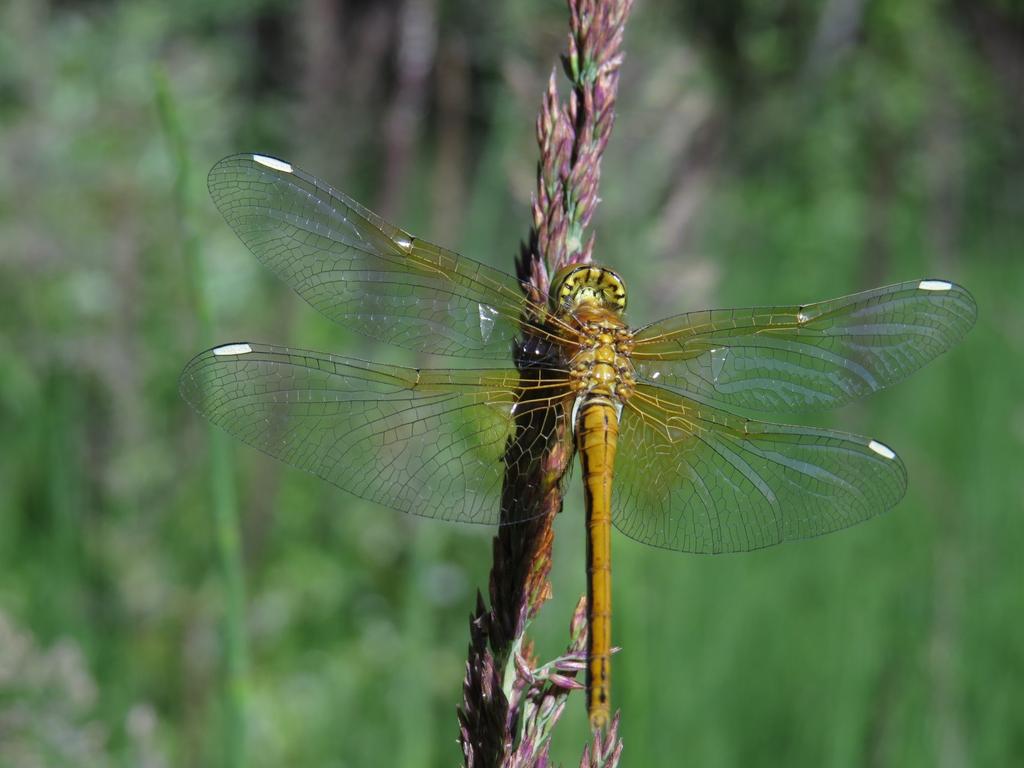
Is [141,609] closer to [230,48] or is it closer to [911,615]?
[911,615]

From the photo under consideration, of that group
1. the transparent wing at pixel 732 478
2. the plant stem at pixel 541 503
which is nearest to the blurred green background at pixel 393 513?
the transparent wing at pixel 732 478

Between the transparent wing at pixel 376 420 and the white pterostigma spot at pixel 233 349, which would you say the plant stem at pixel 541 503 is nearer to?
the transparent wing at pixel 376 420

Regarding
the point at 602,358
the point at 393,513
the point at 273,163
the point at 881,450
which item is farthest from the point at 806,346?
the point at 393,513

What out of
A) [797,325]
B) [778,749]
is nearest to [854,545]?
[778,749]

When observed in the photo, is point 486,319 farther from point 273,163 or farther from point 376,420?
point 273,163

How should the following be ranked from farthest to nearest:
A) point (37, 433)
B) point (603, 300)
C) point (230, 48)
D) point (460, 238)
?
point (230, 48), point (460, 238), point (37, 433), point (603, 300)

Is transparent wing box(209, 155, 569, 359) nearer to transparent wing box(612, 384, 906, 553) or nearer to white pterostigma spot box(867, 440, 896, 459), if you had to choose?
transparent wing box(612, 384, 906, 553)

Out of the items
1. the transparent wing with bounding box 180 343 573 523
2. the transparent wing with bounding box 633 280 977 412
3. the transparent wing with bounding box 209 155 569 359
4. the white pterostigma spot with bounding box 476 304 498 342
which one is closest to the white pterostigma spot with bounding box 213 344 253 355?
the transparent wing with bounding box 180 343 573 523
